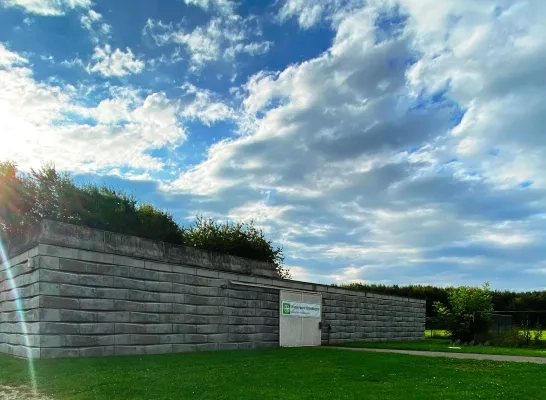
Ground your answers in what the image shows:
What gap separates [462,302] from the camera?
2870cm

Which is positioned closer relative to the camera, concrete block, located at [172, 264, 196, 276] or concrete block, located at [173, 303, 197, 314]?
concrete block, located at [173, 303, 197, 314]

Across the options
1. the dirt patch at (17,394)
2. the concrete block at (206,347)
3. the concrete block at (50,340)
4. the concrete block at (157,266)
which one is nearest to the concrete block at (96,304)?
the concrete block at (50,340)

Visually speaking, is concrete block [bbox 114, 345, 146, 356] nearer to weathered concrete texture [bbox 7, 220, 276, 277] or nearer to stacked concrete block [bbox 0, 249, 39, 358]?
stacked concrete block [bbox 0, 249, 39, 358]

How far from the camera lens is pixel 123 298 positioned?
1382cm

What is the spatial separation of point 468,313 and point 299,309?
12.8 m

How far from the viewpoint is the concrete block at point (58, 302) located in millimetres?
11992

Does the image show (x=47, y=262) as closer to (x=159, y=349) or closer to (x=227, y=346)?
(x=159, y=349)

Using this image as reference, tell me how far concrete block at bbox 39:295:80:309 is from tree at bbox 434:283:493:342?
22.1 meters

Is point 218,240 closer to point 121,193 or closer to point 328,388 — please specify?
point 121,193

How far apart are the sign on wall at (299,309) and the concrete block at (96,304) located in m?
8.01

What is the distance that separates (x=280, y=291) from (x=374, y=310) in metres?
8.24

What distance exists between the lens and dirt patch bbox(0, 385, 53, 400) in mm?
7804

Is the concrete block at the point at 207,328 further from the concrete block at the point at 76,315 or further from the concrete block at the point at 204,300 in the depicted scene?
the concrete block at the point at 76,315

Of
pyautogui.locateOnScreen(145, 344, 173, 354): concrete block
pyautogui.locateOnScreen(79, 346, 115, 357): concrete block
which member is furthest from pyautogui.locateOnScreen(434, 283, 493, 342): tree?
pyautogui.locateOnScreen(79, 346, 115, 357): concrete block
